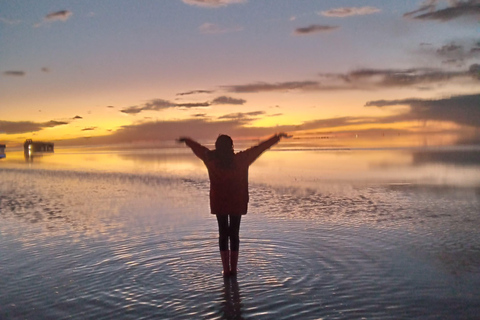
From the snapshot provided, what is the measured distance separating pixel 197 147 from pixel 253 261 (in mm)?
2420

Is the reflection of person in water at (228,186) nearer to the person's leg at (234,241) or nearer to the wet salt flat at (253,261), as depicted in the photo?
the person's leg at (234,241)

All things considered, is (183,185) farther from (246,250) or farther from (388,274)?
(388,274)

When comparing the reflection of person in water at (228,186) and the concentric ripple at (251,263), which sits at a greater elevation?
the reflection of person in water at (228,186)

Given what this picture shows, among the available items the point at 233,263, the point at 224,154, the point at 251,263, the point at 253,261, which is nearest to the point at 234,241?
the point at 233,263

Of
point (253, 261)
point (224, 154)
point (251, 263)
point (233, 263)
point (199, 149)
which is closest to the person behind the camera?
point (224, 154)

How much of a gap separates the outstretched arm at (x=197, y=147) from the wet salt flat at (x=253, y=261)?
6.63 ft

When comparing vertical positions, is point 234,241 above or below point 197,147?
below

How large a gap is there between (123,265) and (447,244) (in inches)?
264

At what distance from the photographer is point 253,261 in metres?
8.58

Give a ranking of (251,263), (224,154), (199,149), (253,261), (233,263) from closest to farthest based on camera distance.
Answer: (224,154)
(233,263)
(199,149)
(251,263)
(253,261)

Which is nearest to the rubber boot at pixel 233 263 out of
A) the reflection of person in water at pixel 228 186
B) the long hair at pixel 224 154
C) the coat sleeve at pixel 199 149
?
the reflection of person in water at pixel 228 186

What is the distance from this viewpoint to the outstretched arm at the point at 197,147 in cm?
780

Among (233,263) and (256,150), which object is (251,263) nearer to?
(233,263)

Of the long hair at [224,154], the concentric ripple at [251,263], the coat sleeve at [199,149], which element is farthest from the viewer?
the coat sleeve at [199,149]
